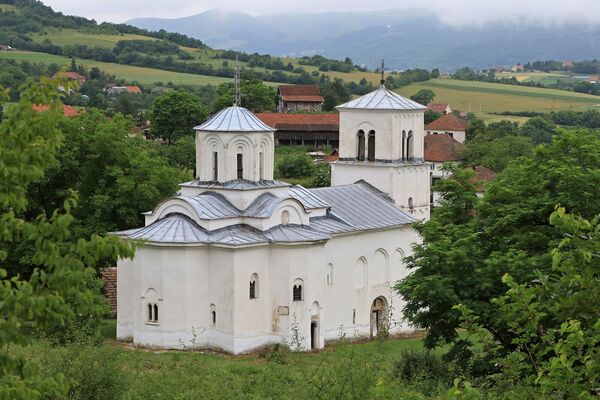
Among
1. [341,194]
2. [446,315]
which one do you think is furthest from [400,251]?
[446,315]

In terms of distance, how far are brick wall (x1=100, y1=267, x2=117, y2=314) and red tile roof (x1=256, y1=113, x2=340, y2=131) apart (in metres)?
49.2

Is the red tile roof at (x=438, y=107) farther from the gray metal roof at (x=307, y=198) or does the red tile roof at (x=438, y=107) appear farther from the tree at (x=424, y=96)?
the gray metal roof at (x=307, y=198)

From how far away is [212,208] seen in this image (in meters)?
38.8

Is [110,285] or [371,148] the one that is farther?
[371,148]

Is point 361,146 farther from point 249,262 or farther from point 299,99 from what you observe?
point 299,99

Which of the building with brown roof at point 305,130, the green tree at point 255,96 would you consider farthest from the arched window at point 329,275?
the green tree at point 255,96

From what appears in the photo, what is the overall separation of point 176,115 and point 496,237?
61828 mm

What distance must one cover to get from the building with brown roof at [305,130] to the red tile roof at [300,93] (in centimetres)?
2159

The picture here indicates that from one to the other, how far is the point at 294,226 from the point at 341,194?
501cm

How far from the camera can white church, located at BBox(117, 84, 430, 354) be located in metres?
37.8

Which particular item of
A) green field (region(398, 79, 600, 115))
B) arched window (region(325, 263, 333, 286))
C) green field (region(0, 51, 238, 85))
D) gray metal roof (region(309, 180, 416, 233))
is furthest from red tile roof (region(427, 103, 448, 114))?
arched window (region(325, 263, 333, 286))

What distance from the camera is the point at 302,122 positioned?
9656 cm

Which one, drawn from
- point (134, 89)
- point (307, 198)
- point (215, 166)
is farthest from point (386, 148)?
point (134, 89)

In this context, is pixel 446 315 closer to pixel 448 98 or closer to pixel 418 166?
pixel 418 166
